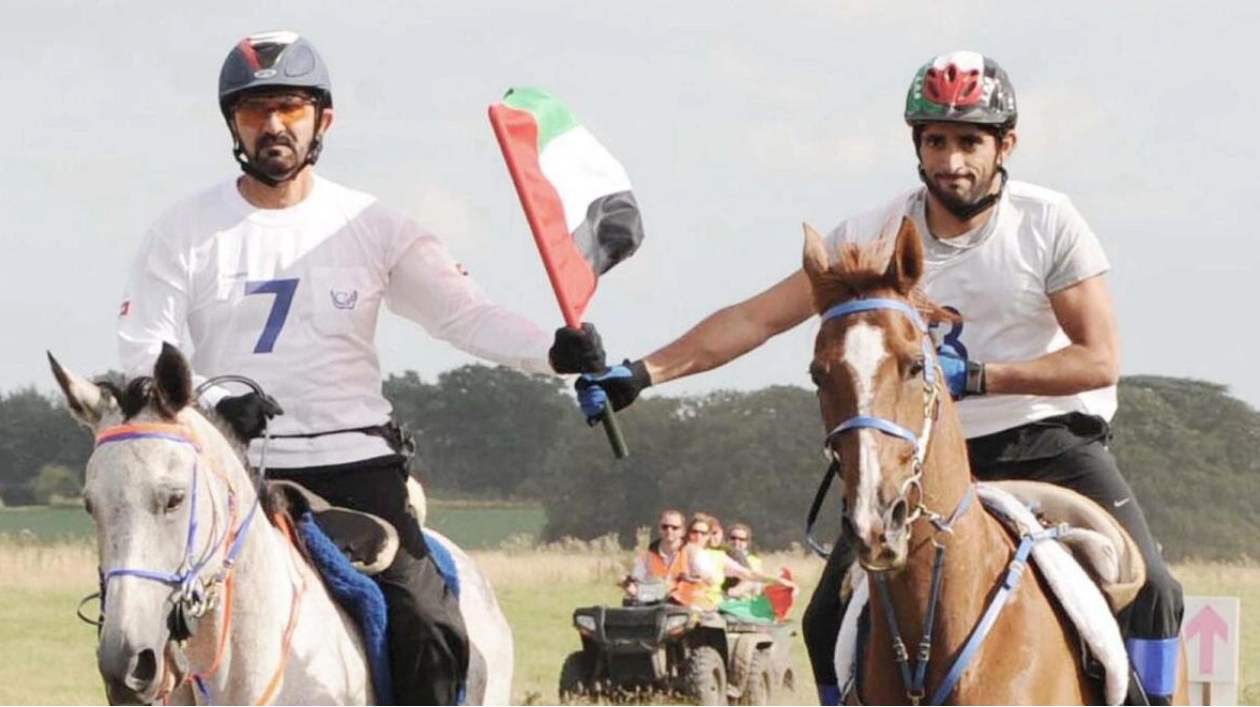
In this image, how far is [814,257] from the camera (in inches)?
254

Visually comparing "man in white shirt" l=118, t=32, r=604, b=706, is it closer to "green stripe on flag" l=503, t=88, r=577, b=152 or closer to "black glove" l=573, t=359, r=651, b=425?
"black glove" l=573, t=359, r=651, b=425

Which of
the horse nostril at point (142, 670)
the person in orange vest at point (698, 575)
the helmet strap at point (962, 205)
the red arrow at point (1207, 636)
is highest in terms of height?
the helmet strap at point (962, 205)

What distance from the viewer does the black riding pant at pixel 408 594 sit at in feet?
24.2

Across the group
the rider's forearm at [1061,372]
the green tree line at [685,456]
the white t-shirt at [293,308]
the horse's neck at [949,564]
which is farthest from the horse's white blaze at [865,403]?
the green tree line at [685,456]

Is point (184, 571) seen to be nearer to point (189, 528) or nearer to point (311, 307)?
point (189, 528)

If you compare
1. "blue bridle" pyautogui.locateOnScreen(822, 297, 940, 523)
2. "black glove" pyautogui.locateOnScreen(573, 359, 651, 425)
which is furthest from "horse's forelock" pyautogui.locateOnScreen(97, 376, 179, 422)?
"blue bridle" pyautogui.locateOnScreen(822, 297, 940, 523)

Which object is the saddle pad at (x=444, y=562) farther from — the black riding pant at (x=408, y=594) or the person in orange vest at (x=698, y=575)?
the person in orange vest at (x=698, y=575)

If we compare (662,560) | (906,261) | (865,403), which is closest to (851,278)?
(906,261)

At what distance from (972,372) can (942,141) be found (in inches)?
36.4

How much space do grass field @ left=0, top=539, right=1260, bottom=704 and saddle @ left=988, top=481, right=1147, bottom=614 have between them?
12.1 m

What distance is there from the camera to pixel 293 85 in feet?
25.0

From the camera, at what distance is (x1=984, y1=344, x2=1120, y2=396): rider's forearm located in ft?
22.9

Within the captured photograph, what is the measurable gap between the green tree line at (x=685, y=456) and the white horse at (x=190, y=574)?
22918mm

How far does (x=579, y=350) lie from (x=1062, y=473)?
1.60 metres
